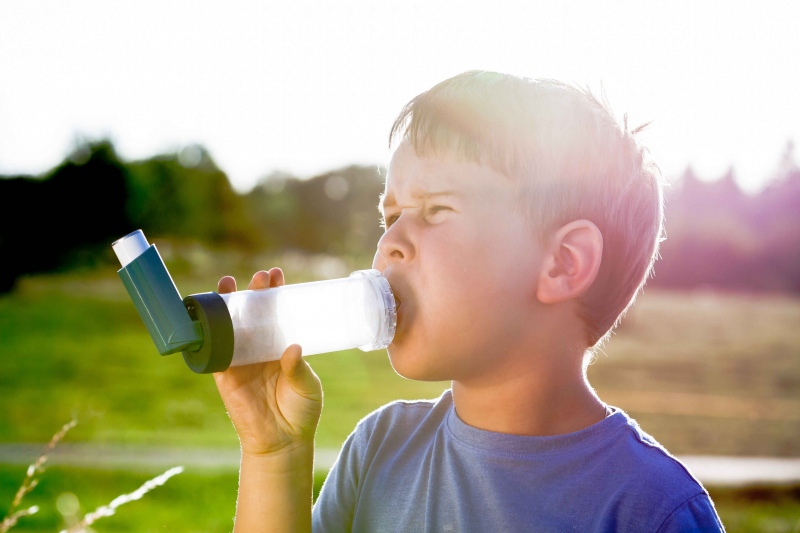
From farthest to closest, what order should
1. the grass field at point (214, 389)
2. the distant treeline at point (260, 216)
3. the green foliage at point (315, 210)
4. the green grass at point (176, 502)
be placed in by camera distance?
the green foliage at point (315, 210) → the distant treeline at point (260, 216) → the grass field at point (214, 389) → the green grass at point (176, 502)

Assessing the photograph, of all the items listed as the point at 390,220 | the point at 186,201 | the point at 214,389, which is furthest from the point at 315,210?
the point at 390,220

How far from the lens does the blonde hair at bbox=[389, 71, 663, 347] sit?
5.44 feet

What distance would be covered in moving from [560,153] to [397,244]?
403 mm

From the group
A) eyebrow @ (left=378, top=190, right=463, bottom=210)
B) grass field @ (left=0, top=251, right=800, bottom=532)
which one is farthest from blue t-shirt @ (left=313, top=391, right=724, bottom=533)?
grass field @ (left=0, top=251, right=800, bottom=532)

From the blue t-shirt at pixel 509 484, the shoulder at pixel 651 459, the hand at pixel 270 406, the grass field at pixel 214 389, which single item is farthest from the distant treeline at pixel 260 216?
the shoulder at pixel 651 459

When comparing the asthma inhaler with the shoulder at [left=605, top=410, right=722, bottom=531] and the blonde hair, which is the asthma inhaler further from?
the shoulder at [left=605, top=410, right=722, bottom=531]

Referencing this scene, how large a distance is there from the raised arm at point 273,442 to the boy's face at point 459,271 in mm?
228

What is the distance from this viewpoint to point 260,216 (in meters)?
20.9

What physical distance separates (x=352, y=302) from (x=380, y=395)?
35.2 feet

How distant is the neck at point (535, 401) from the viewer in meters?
1.66

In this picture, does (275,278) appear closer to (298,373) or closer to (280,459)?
(298,373)

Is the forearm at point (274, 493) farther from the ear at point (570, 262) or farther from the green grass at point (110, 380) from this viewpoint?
the green grass at point (110, 380)

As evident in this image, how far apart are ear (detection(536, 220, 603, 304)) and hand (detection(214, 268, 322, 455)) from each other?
525 mm

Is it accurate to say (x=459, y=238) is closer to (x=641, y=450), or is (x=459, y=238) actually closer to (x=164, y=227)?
(x=641, y=450)
